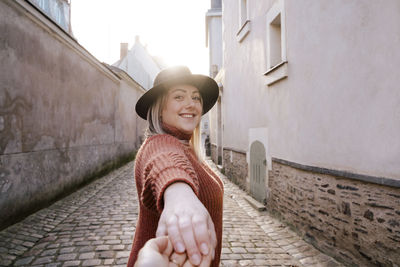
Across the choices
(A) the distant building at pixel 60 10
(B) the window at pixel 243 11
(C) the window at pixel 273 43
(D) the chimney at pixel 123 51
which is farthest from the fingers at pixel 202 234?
(D) the chimney at pixel 123 51

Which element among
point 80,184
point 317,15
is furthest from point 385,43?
point 80,184

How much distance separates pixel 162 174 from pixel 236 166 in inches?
305

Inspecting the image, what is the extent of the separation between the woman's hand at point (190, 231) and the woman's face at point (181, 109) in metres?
0.83

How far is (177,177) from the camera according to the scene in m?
0.89

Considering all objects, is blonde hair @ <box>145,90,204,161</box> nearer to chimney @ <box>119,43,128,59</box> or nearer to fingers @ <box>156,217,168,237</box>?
fingers @ <box>156,217,168,237</box>

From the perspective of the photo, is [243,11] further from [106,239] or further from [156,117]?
[156,117]

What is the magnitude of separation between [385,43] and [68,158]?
21.8 ft

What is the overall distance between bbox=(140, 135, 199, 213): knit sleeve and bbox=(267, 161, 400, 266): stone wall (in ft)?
8.42

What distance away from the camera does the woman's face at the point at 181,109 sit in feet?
4.94

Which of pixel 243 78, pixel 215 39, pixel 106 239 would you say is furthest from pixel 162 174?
pixel 215 39

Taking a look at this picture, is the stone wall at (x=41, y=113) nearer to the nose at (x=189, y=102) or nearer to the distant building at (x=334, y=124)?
the nose at (x=189, y=102)

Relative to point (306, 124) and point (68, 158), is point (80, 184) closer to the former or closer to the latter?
point (68, 158)

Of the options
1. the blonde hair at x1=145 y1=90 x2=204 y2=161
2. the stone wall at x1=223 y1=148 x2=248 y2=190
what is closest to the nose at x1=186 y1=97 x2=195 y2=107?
the blonde hair at x1=145 y1=90 x2=204 y2=161

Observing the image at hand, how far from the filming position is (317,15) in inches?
150
